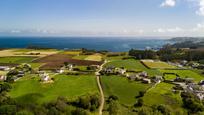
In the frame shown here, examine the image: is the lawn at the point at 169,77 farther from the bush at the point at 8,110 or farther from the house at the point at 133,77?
the bush at the point at 8,110

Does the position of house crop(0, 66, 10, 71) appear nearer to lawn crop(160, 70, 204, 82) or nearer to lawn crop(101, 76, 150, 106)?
lawn crop(101, 76, 150, 106)

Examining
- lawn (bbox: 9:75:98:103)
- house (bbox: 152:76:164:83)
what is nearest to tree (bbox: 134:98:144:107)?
lawn (bbox: 9:75:98:103)

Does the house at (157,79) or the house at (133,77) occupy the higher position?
the house at (133,77)

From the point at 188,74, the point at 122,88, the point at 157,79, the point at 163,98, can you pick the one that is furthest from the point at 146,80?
the point at 188,74

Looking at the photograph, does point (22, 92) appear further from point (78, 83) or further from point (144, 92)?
point (144, 92)

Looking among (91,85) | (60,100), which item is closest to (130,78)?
(91,85)

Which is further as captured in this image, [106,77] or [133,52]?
[133,52]

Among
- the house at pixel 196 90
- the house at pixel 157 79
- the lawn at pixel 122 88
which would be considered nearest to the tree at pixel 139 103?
the lawn at pixel 122 88

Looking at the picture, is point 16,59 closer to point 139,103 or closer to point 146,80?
point 146,80
